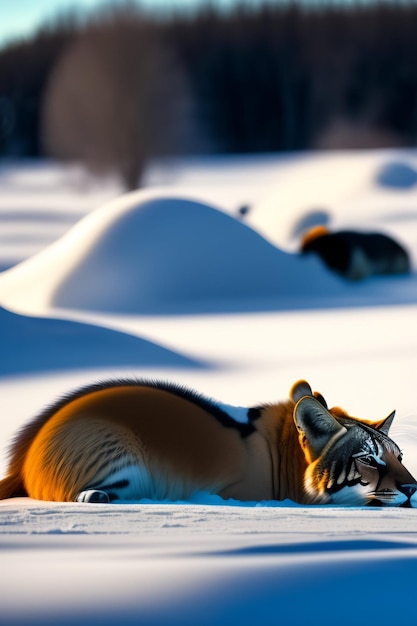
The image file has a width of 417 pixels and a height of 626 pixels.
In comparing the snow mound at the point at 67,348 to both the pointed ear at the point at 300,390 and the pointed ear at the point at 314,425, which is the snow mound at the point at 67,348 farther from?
the pointed ear at the point at 314,425

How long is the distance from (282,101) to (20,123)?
7.96 meters

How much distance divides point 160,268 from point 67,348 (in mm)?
3049

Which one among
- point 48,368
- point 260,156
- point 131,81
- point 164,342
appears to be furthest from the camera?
point 260,156

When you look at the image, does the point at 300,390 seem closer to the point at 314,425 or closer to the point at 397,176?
the point at 314,425

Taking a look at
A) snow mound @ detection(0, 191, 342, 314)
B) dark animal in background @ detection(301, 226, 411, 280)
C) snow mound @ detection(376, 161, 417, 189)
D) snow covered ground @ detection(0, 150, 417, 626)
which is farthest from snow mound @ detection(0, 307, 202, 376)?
snow mound @ detection(376, 161, 417, 189)

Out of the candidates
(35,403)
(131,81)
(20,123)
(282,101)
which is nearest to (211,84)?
(282,101)

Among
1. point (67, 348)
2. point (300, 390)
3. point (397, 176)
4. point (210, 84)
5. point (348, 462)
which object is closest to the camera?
point (348, 462)

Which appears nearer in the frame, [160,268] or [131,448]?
[131,448]

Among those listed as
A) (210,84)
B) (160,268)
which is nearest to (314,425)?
(160,268)

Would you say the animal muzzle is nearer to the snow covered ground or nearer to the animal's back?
the snow covered ground

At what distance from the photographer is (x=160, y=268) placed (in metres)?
9.43

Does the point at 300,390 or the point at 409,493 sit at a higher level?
the point at 300,390

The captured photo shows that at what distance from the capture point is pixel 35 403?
5.24 m

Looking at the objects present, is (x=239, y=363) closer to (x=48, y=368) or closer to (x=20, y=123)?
(x=48, y=368)
